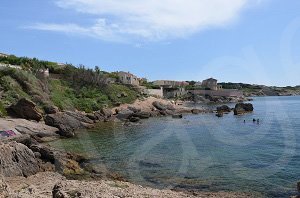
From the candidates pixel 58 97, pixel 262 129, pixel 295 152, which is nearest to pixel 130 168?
pixel 295 152

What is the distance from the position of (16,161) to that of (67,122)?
25.8m

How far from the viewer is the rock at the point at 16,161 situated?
936 inches

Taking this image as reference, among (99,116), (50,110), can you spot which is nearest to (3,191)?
(50,110)

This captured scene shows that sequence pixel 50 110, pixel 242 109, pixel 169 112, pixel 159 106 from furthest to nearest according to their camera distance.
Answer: pixel 242 109
pixel 159 106
pixel 169 112
pixel 50 110

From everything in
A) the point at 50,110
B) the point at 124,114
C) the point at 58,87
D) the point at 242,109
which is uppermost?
the point at 58,87

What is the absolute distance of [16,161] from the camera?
979 inches

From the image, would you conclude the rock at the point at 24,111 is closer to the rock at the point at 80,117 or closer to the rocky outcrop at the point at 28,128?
the rocky outcrop at the point at 28,128

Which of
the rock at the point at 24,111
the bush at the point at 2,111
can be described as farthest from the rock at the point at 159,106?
the bush at the point at 2,111

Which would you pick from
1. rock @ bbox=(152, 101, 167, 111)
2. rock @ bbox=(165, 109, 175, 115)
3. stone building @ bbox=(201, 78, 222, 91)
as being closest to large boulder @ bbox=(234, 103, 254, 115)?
rock @ bbox=(165, 109, 175, 115)

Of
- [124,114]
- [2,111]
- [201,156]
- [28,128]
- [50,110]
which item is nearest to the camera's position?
[201,156]

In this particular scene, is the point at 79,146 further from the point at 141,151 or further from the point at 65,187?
the point at 65,187

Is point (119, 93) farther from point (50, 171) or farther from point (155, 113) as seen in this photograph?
point (50, 171)

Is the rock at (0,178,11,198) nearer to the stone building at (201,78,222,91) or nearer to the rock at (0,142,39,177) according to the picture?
the rock at (0,142,39,177)

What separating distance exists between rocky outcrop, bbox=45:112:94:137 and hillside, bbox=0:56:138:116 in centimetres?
608
